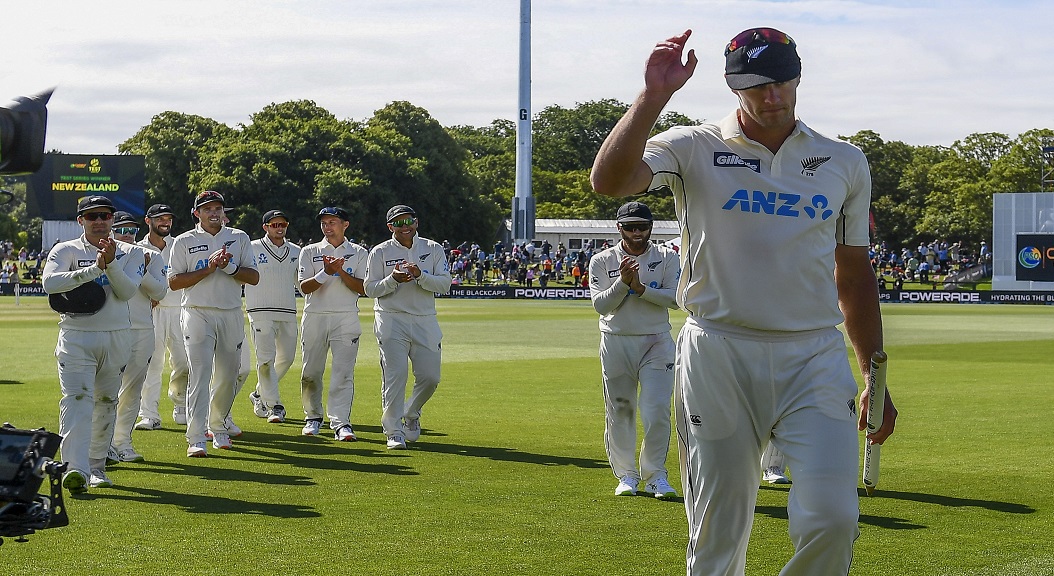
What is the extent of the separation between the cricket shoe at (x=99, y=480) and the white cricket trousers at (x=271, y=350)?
4.61m

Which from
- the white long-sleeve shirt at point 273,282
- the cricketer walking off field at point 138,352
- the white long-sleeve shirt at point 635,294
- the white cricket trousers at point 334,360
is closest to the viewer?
the white long-sleeve shirt at point 635,294

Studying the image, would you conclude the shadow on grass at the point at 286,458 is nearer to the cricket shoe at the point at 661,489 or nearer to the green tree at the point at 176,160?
the cricket shoe at the point at 661,489

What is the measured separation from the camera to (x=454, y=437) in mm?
13195

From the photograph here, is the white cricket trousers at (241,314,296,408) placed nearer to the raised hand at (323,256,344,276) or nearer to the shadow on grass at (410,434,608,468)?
the raised hand at (323,256,344,276)

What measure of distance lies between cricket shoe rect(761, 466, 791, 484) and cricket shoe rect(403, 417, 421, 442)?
3.90 m

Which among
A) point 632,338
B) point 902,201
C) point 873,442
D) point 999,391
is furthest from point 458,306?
point 902,201

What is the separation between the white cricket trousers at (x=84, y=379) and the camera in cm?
927

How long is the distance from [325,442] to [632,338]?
443 cm

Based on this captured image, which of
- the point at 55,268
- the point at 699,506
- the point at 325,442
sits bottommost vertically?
the point at 325,442

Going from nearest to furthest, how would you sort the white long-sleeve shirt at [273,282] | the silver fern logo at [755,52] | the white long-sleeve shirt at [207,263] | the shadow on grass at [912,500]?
the silver fern logo at [755,52], the shadow on grass at [912,500], the white long-sleeve shirt at [207,263], the white long-sleeve shirt at [273,282]

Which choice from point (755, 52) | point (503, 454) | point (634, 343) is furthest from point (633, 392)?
point (755, 52)

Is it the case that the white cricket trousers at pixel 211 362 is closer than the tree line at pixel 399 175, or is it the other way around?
the white cricket trousers at pixel 211 362

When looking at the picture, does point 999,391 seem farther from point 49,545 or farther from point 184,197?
point 184,197

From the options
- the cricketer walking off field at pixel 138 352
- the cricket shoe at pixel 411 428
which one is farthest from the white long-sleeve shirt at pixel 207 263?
the cricket shoe at pixel 411 428
